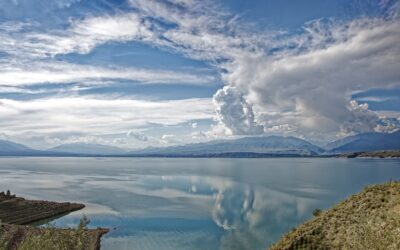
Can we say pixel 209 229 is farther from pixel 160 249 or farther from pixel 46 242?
pixel 46 242

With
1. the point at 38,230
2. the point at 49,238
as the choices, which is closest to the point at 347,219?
the point at 49,238

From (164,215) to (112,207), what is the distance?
2233 cm

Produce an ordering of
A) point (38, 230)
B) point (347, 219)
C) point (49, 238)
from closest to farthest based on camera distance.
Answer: point (347, 219) → point (49, 238) → point (38, 230)

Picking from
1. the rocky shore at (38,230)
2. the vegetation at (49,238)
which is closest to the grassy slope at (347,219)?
the vegetation at (49,238)

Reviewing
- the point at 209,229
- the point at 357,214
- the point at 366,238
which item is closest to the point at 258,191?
the point at 209,229

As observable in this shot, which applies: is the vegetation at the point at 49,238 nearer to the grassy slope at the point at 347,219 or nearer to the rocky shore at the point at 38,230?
the rocky shore at the point at 38,230

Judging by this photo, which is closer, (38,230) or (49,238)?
(49,238)

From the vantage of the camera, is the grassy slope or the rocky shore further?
the rocky shore

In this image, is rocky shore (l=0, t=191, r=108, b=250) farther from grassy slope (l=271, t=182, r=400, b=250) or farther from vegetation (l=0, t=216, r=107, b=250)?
grassy slope (l=271, t=182, r=400, b=250)

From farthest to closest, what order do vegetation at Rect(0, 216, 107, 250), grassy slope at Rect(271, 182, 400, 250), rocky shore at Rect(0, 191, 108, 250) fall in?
rocky shore at Rect(0, 191, 108, 250), vegetation at Rect(0, 216, 107, 250), grassy slope at Rect(271, 182, 400, 250)

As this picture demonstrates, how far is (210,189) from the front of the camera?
157500mm

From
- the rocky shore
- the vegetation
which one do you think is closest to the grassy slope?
the vegetation

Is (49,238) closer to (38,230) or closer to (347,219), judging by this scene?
(38,230)

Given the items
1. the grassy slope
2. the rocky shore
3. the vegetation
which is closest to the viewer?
the grassy slope
